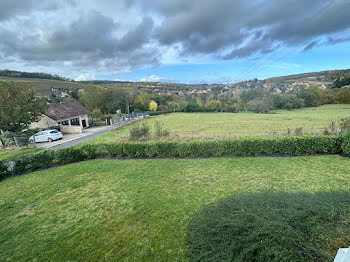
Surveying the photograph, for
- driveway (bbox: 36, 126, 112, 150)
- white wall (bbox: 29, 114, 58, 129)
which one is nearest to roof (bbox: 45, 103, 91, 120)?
white wall (bbox: 29, 114, 58, 129)

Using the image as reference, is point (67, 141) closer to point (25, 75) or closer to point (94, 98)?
point (94, 98)

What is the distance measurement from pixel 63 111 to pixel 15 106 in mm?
8854

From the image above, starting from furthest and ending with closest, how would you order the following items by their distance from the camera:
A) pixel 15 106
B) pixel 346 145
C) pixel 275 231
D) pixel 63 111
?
pixel 63 111
pixel 15 106
pixel 346 145
pixel 275 231

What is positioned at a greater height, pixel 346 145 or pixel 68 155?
pixel 68 155

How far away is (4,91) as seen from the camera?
1500 cm

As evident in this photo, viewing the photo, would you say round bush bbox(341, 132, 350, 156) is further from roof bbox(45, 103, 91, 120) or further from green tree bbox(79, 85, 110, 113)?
green tree bbox(79, 85, 110, 113)

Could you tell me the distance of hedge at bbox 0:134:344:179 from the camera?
31.1 feet

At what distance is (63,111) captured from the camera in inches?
948

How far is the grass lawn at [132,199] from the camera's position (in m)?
3.79

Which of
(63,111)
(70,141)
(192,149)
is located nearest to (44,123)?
(63,111)

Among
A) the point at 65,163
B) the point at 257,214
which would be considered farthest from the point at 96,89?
the point at 257,214

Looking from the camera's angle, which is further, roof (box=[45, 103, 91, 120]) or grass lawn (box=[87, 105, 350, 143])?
roof (box=[45, 103, 91, 120])

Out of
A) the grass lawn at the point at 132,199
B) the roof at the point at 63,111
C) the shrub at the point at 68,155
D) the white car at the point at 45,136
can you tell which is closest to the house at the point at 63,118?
the roof at the point at 63,111

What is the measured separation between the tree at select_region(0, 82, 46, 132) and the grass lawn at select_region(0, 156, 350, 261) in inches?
408
